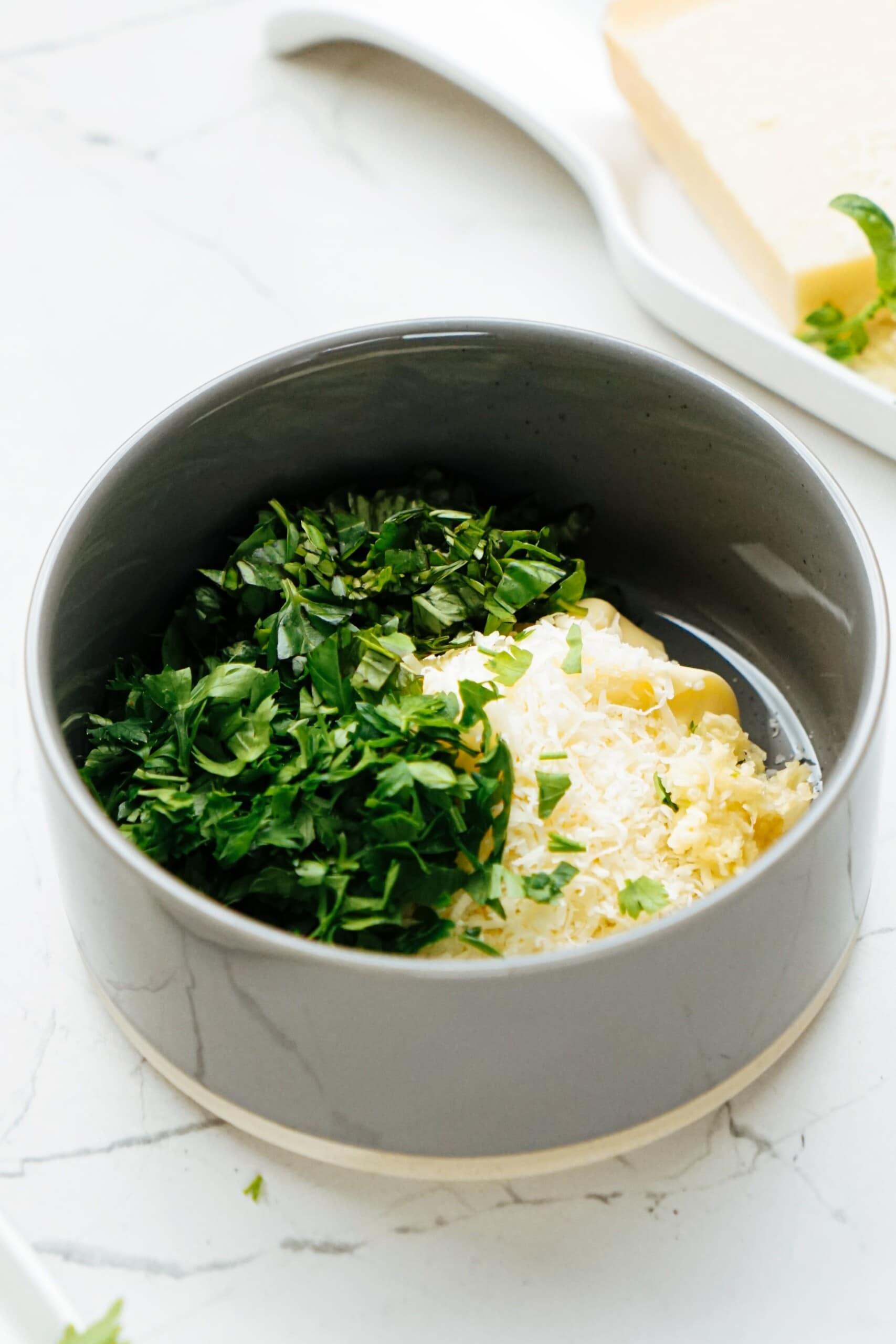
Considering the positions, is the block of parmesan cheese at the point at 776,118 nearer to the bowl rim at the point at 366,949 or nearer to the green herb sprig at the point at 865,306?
the green herb sprig at the point at 865,306

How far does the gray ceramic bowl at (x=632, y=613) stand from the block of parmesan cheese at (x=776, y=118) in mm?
380

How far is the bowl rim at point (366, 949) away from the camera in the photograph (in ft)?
2.44

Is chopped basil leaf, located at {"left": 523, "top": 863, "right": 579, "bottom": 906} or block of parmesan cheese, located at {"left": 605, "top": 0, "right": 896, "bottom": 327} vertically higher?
block of parmesan cheese, located at {"left": 605, "top": 0, "right": 896, "bottom": 327}

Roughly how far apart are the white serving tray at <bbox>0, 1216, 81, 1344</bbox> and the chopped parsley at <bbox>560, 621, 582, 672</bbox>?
50 centimetres

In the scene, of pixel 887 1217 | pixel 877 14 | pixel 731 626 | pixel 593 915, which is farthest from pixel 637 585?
pixel 877 14

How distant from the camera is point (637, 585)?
1238 mm

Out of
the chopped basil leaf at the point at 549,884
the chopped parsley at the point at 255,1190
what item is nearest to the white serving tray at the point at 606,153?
the chopped basil leaf at the point at 549,884

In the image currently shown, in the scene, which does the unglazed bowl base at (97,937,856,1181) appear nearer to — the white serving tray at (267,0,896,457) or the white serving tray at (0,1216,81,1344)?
the white serving tray at (0,1216,81,1344)

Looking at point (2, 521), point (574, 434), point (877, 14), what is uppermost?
point (877, 14)

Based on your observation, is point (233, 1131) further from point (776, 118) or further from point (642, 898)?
point (776, 118)

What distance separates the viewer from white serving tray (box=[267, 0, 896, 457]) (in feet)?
4.42

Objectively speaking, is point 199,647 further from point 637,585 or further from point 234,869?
point 637,585

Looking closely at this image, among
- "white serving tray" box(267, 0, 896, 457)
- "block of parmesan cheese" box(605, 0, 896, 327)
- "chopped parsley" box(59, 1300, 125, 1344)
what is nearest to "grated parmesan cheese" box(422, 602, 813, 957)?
"chopped parsley" box(59, 1300, 125, 1344)

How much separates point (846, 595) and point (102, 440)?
790 mm
